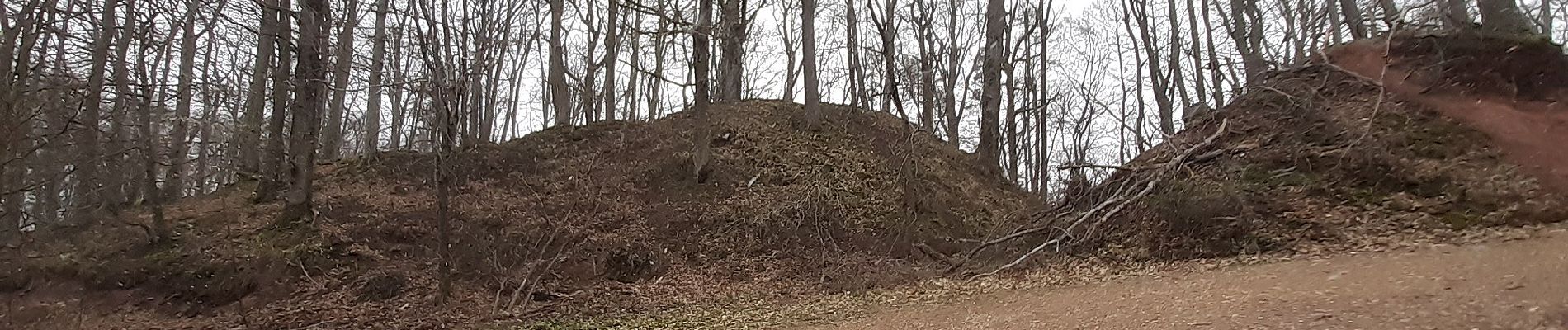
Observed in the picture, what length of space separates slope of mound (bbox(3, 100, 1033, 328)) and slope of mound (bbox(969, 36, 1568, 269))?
9.26 ft

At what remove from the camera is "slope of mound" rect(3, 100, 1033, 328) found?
10.1 metres

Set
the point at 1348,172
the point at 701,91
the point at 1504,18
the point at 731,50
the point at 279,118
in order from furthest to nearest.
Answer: the point at 731,50 < the point at 701,91 < the point at 279,118 < the point at 1504,18 < the point at 1348,172

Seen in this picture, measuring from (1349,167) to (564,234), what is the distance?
34.1 ft

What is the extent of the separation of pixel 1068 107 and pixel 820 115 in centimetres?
1645

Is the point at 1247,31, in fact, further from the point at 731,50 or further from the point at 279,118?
A: the point at 279,118

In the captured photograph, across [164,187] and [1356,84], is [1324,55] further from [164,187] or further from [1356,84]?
[164,187]

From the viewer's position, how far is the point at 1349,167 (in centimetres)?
887

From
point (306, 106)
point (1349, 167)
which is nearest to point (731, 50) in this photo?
point (306, 106)

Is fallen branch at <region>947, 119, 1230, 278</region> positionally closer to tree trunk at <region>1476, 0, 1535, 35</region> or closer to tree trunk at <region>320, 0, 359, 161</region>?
tree trunk at <region>1476, 0, 1535, 35</region>

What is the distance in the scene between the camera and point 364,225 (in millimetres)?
12562

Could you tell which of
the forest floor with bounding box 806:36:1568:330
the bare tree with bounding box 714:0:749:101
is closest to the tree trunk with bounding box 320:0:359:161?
the bare tree with bounding box 714:0:749:101

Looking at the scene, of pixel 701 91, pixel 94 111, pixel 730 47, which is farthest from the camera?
pixel 730 47

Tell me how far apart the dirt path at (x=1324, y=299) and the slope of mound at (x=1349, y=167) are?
942mm

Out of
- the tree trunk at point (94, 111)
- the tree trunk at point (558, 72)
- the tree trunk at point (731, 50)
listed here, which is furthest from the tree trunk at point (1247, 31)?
the tree trunk at point (94, 111)
